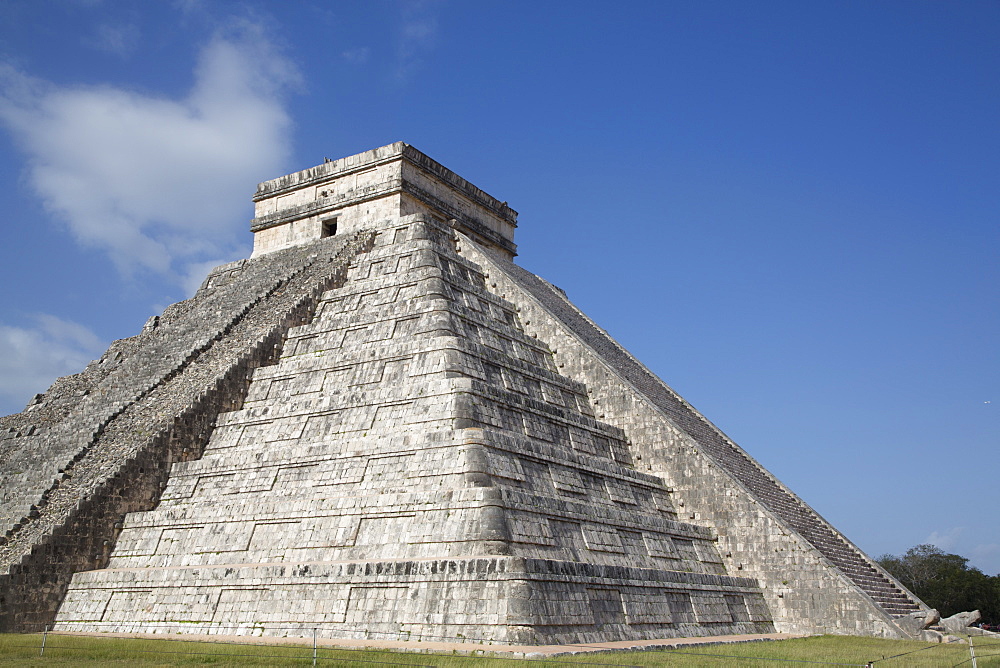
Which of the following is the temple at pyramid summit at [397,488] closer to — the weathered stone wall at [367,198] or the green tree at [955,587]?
the weathered stone wall at [367,198]

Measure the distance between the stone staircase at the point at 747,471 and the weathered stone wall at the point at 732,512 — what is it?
67 millimetres

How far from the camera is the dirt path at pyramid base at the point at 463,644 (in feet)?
31.5

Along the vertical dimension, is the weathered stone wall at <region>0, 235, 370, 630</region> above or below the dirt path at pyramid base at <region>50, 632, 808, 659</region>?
above

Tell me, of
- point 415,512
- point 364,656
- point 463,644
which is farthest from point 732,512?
point 364,656

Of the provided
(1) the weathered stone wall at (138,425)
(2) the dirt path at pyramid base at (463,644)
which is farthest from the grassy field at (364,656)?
(1) the weathered stone wall at (138,425)

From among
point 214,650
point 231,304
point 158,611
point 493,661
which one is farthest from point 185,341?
point 493,661

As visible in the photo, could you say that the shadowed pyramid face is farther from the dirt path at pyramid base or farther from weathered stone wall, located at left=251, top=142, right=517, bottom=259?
weathered stone wall, located at left=251, top=142, right=517, bottom=259

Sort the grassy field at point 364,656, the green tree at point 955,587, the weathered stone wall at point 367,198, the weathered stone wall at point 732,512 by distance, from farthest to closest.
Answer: the green tree at point 955,587 < the weathered stone wall at point 367,198 < the weathered stone wall at point 732,512 < the grassy field at point 364,656

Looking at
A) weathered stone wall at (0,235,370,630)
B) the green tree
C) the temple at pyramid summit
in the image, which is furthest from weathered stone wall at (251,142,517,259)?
the green tree

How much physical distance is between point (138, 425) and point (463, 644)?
27.8 feet

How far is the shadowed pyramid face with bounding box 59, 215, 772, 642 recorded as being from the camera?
11.0 m

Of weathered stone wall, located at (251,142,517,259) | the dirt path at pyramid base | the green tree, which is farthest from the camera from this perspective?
the green tree

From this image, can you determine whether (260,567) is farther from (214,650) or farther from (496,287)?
(496,287)

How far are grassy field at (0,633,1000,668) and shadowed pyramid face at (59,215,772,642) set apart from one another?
1170 mm
